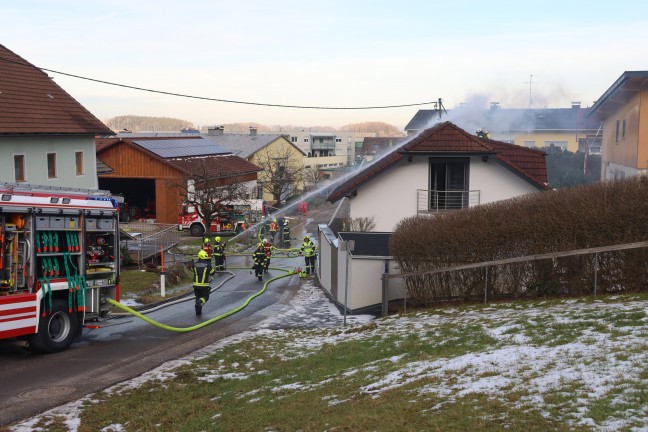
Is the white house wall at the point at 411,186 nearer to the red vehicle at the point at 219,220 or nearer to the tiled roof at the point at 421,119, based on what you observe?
the red vehicle at the point at 219,220

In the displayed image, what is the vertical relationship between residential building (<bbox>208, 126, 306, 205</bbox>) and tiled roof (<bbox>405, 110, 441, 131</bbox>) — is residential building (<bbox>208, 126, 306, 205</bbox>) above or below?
below

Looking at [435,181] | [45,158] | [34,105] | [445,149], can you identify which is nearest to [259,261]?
[435,181]

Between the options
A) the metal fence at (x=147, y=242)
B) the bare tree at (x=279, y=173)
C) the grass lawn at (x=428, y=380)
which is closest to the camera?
the grass lawn at (x=428, y=380)

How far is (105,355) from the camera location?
13117 mm

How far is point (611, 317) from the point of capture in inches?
410

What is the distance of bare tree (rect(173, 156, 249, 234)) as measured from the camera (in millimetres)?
39994

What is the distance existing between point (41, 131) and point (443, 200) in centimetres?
1495

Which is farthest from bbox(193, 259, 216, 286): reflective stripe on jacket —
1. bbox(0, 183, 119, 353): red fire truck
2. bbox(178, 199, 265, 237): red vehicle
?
bbox(178, 199, 265, 237): red vehicle

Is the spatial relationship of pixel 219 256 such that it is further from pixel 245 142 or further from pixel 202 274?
pixel 245 142

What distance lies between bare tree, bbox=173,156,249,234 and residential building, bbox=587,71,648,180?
2053cm

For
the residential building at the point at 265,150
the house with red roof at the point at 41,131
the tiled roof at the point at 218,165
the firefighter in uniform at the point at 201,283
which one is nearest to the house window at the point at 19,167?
the house with red roof at the point at 41,131

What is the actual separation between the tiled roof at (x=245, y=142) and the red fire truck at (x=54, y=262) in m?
64.1

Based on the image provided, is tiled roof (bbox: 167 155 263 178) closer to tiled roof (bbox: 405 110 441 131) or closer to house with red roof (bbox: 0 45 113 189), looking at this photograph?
tiled roof (bbox: 405 110 441 131)

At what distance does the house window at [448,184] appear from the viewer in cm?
2586
